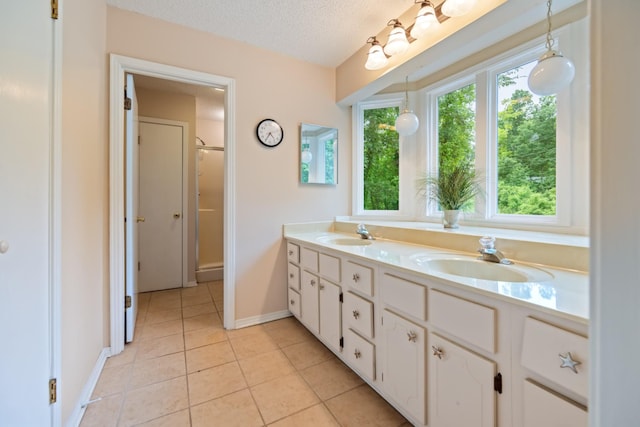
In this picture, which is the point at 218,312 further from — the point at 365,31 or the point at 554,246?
the point at 365,31

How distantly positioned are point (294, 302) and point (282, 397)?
32.5 inches

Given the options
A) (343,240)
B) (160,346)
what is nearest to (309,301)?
(343,240)

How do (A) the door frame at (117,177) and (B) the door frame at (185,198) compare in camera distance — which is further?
(B) the door frame at (185,198)

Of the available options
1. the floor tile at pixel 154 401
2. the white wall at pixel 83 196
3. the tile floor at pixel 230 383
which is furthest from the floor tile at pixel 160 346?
the floor tile at pixel 154 401

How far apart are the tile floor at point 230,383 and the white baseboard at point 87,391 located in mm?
31

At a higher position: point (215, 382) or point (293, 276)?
point (293, 276)

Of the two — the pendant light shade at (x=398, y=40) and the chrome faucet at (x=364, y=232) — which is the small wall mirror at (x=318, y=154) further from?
the pendant light shade at (x=398, y=40)

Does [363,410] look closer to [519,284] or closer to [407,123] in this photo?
[519,284]

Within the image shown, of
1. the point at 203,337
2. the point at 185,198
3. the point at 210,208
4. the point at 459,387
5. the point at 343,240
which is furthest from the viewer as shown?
the point at 210,208

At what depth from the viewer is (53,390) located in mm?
1008

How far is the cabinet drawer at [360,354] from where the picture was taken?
1332 millimetres

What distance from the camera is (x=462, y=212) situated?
1.91 m

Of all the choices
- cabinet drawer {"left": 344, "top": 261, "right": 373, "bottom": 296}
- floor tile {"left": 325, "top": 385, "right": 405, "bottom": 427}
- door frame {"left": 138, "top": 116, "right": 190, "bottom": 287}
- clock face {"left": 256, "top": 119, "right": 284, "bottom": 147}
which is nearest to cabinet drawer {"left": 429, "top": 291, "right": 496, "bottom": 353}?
cabinet drawer {"left": 344, "top": 261, "right": 373, "bottom": 296}

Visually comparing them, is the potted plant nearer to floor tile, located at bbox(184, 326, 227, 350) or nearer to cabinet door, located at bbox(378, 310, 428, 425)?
cabinet door, located at bbox(378, 310, 428, 425)
